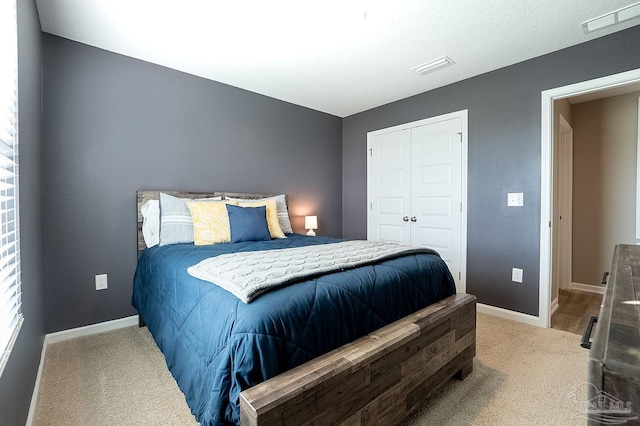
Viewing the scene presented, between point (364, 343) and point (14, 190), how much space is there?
167 centimetres

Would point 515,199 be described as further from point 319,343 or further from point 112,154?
point 112,154

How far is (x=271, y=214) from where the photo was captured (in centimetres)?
286

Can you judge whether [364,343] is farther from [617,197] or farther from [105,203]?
[617,197]

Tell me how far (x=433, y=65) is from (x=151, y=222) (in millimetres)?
2934

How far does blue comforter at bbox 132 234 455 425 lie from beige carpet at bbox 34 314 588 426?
0.27 meters

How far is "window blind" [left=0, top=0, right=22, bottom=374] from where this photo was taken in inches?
40.6

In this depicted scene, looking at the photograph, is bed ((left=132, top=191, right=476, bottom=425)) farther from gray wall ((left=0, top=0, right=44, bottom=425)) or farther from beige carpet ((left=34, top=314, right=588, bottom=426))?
gray wall ((left=0, top=0, right=44, bottom=425))

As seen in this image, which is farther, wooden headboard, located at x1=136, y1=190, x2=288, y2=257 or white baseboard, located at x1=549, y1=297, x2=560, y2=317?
white baseboard, located at x1=549, y1=297, x2=560, y2=317

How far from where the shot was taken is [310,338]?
1.12m

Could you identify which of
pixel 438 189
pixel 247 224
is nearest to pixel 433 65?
pixel 438 189

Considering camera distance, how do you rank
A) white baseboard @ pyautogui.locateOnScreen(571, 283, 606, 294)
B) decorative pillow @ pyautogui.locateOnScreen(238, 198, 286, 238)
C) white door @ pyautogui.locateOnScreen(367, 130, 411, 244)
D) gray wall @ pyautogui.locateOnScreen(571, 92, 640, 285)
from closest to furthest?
decorative pillow @ pyautogui.locateOnScreen(238, 198, 286, 238)
gray wall @ pyautogui.locateOnScreen(571, 92, 640, 285)
white baseboard @ pyautogui.locateOnScreen(571, 283, 606, 294)
white door @ pyautogui.locateOnScreen(367, 130, 411, 244)

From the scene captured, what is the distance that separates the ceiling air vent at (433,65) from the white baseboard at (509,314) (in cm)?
240

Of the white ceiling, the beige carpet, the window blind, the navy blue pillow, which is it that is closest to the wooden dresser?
the beige carpet

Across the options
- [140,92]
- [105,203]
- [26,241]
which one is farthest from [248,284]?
[140,92]
